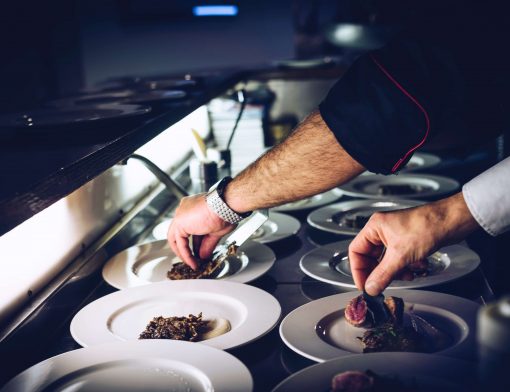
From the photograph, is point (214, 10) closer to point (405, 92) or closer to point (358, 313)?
point (405, 92)

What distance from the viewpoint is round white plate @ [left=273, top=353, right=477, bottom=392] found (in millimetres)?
1043

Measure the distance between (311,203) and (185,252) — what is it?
0.76 m

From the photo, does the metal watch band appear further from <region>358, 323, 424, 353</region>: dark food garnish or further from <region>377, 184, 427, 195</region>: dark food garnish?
<region>377, 184, 427, 195</region>: dark food garnish

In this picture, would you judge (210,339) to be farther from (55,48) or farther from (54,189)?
(55,48)

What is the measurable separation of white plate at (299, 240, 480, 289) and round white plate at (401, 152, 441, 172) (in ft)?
3.67

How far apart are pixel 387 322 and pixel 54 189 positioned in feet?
2.32

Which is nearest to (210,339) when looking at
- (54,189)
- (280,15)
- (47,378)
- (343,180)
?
(47,378)

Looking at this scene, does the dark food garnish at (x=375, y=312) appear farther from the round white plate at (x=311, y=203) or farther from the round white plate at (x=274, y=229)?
the round white plate at (x=311, y=203)

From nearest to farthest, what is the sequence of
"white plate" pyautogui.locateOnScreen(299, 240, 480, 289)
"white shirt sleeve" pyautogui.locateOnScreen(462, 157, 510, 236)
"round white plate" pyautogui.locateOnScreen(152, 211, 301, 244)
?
"white shirt sleeve" pyautogui.locateOnScreen(462, 157, 510, 236), "white plate" pyautogui.locateOnScreen(299, 240, 480, 289), "round white plate" pyautogui.locateOnScreen(152, 211, 301, 244)

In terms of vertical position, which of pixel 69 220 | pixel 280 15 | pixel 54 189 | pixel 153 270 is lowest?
pixel 153 270

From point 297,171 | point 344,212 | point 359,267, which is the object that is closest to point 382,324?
point 359,267

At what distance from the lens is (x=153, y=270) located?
1786 mm

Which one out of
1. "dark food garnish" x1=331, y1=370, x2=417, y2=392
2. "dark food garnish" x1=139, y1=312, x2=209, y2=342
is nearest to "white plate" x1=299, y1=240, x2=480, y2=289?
"dark food garnish" x1=139, y1=312, x2=209, y2=342

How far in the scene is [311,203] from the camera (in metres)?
2.38
